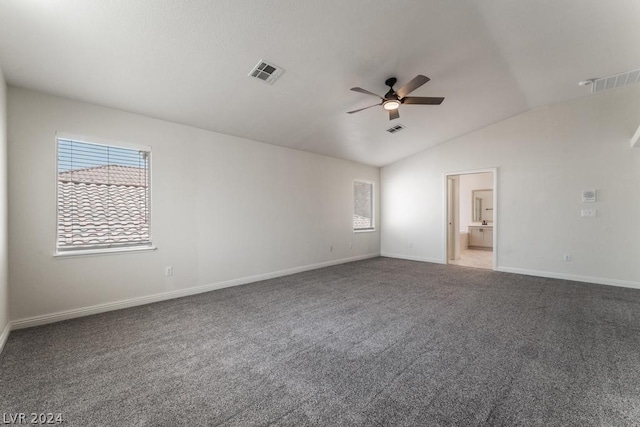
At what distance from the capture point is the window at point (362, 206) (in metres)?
7.33

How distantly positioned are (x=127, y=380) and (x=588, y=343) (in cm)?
404

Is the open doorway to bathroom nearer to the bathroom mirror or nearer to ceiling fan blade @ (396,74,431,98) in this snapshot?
the bathroom mirror

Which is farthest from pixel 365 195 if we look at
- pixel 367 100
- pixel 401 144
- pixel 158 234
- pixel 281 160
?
pixel 158 234

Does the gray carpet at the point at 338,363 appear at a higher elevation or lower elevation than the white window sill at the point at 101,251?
lower

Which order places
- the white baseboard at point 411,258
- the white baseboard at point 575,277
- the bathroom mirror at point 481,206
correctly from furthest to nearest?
the bathroom mirror at point 481,206 < the white baseboard at point 411,258 < the white baseboard at point 575,277

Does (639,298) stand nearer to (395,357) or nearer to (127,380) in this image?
(395,357)

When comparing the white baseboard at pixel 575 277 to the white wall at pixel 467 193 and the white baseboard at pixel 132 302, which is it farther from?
the white baseboard at pixel 132 302

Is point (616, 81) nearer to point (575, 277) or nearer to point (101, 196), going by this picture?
point (575, 277)

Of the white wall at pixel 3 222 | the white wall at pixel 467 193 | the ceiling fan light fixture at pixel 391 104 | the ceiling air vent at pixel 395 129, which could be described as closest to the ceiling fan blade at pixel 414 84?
the ceiling fan light fixture at pixel 391 104

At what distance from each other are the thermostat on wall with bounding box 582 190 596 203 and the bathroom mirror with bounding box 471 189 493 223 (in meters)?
4.63

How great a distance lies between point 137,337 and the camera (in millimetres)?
2758

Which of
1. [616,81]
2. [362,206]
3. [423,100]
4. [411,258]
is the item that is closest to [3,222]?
[423,100]

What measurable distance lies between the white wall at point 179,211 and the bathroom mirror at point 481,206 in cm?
560

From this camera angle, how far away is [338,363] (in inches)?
88.8
